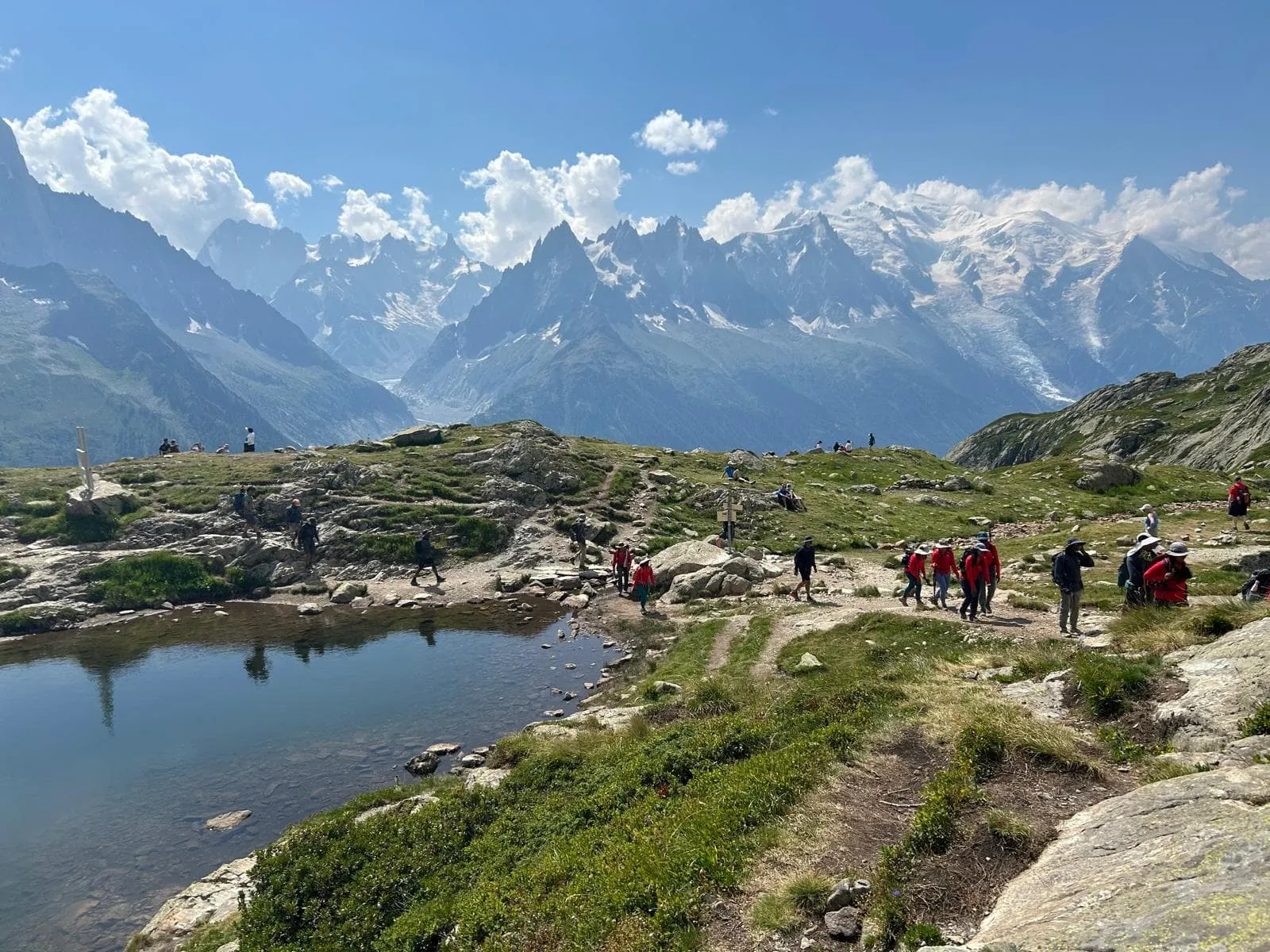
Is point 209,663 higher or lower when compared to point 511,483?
lower

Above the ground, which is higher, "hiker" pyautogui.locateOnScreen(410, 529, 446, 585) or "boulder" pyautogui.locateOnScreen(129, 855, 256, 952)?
"hiker" pyautogui.locateOnScreen(410, 529, 446, 585)

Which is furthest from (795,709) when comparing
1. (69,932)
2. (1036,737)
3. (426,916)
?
(69,932)

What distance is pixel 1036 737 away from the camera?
11.9 m

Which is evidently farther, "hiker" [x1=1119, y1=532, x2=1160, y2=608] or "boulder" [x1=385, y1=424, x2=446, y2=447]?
"boulder" [x1=385, y1=424, x2=446, y2=447]

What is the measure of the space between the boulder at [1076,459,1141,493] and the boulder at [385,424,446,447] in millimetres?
65745

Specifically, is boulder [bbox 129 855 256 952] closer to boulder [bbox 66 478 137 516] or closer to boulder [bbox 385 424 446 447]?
boulder [bbox 66 478 137 516]

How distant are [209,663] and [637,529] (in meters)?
29.7

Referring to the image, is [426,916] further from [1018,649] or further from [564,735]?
[1018,649]

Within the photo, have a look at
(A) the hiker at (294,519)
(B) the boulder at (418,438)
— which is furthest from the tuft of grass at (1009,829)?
(B) the boulder at (418,438)

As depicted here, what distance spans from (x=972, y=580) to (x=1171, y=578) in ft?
21.8

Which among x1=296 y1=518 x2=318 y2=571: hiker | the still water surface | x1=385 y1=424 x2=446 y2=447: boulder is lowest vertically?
the still water surface

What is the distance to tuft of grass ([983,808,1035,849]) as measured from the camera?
9469 mm

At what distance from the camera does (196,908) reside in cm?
1550

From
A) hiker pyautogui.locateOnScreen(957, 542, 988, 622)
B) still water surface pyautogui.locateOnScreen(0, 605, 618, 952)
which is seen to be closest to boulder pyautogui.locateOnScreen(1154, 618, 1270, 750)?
hiker pyautogui.locateOnScreen(957, 542, 988, 622)
